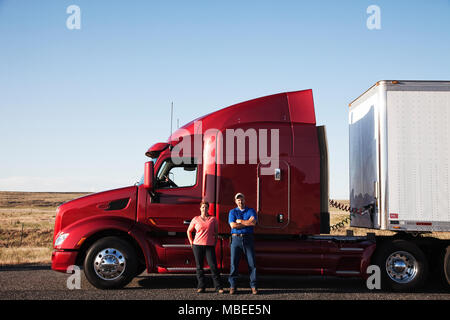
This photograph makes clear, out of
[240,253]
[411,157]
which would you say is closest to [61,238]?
[240,253]

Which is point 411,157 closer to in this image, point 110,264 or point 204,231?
point 204,231

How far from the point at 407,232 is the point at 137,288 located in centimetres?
545

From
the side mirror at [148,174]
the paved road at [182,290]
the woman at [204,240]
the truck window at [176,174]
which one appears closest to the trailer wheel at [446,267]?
the paved road at [182,290]

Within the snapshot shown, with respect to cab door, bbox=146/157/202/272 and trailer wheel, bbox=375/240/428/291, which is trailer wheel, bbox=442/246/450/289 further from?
cab door, bbox=146/157/202/272

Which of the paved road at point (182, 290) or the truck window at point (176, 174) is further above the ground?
the truck window at point (176, 174)

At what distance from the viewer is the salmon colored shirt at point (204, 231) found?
7805 millimetres

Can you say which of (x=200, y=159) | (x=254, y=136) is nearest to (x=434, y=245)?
(x=254, y=136)

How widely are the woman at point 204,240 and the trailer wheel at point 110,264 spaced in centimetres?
121

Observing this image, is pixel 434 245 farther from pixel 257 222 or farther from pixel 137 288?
pixel 137 288

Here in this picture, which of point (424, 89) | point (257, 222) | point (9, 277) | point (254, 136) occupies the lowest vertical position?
point (9, 277)

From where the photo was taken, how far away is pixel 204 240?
25.6ft

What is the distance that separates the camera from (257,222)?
834 centimetres

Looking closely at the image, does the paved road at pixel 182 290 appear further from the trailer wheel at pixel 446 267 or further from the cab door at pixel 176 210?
the cab door at pixel 176 210
